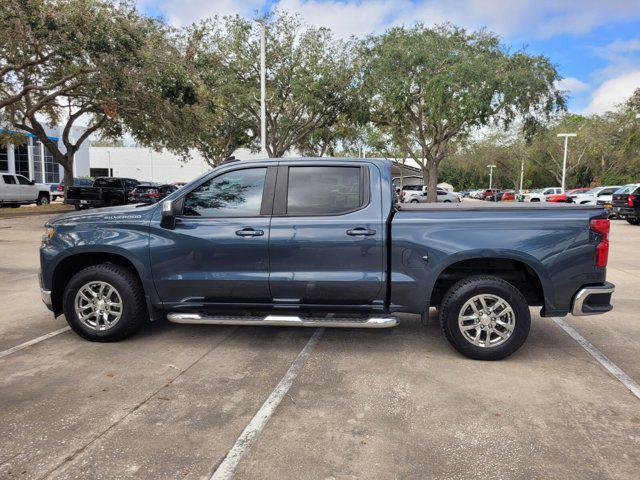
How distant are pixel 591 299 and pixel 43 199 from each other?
100 feet

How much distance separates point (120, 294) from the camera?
191 inches

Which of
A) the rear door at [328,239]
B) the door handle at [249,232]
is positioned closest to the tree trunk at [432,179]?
the rear door at [328,239]

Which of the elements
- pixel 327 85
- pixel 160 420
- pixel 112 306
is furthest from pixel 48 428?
pixel 327 85

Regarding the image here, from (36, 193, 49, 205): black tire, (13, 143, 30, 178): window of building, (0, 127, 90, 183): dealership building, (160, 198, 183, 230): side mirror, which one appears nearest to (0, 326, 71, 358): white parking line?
(160, 198, 183, 230): side mirror

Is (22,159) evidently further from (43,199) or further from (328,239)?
(328,239)

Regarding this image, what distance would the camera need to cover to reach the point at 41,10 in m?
14.9

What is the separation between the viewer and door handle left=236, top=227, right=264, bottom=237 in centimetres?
459

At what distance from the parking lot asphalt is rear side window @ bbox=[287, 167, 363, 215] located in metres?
1.40

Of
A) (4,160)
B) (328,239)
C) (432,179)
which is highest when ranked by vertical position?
(4,160)

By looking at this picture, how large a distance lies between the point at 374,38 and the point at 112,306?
23461 mm

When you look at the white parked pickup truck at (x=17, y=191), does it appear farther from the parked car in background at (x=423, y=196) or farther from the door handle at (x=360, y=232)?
the door handle at (x=360, y=232)

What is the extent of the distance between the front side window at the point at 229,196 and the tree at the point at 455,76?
1856 centimetres

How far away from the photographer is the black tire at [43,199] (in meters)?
28.1

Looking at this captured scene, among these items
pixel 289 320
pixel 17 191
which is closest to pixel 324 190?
pixel 289 320
